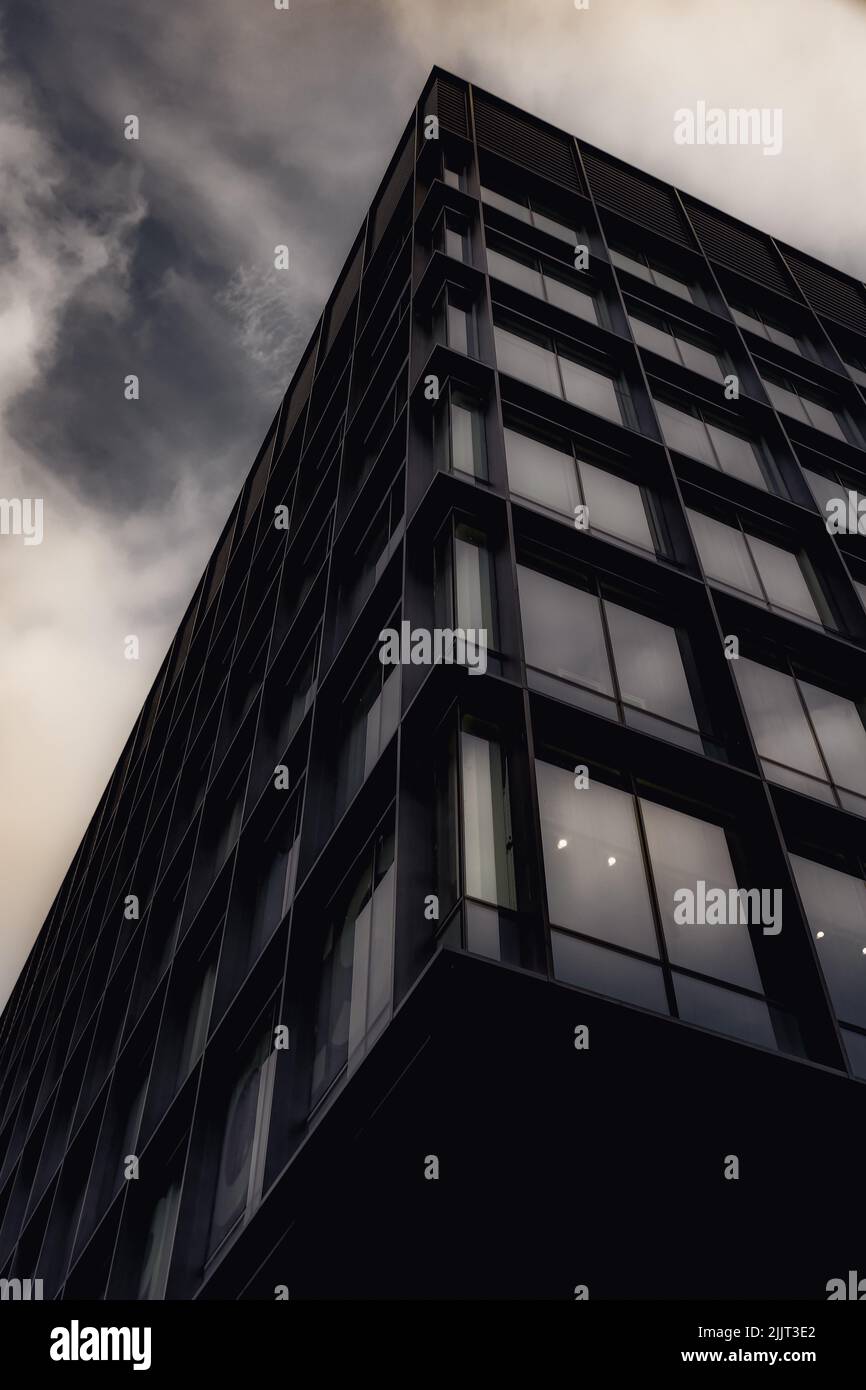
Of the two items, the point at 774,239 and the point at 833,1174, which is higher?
the point at 774,239

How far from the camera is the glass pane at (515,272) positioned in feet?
83.6

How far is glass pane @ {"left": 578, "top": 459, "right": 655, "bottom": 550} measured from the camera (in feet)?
64.6

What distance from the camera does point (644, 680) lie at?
55.5 feet

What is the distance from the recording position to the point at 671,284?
30.3 m

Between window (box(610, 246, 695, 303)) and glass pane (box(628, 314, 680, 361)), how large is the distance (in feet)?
6.67

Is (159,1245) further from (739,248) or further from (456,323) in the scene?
(739,248)

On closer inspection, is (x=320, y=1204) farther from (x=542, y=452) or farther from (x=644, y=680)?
(x=542, y=452)

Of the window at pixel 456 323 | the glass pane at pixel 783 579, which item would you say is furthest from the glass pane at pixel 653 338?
the glass pane at pixel 783 579

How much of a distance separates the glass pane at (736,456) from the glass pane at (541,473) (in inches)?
194

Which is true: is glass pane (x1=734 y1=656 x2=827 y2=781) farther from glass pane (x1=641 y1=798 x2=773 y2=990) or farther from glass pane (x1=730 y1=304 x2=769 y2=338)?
glass pane (x1=730 y1=304 x2=769 y2=338)

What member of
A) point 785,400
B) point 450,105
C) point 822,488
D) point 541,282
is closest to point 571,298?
point 541,282

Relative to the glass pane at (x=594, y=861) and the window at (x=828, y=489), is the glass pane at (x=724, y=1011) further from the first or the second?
the window at (x=828, y=489)
